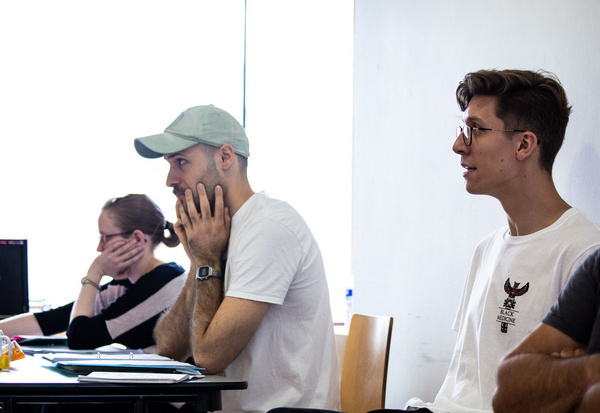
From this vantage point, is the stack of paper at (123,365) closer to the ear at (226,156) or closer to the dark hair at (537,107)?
the ear at (226,156)

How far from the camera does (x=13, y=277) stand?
2.76 metres

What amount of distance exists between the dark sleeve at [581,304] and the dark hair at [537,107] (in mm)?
465

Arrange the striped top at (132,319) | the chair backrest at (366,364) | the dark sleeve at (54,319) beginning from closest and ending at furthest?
1. the chair backrest at (366,364)
2. the striped top at (132,319)
3. the dark sleeve at (54,319)

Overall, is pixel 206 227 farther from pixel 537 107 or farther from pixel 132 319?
pixel 537 107

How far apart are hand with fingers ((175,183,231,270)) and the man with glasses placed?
73 cm

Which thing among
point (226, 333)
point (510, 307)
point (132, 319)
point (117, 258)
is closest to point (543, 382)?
point (510, 307)

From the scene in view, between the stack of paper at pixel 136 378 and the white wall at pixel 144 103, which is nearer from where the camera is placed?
the stack of paper at pixel 136 378

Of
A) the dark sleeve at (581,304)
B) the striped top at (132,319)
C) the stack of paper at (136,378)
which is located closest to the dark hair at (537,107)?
the dark sleeve at (581,304)

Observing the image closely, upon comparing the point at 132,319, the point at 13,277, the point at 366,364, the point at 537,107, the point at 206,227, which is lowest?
the point at 366,364

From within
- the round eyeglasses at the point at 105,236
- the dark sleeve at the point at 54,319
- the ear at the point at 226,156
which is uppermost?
the ear at the point at 226,156

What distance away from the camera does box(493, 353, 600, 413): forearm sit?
120cm

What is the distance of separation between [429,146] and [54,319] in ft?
6.04

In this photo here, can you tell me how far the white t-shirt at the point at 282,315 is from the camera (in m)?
1.90

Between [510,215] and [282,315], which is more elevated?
[510,215]
